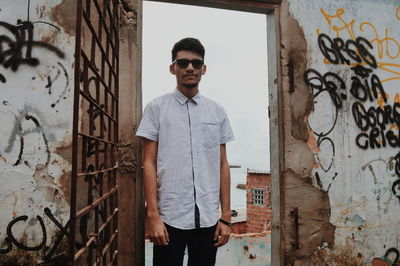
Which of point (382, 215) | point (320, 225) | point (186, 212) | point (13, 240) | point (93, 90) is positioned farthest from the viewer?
point (382, 215)

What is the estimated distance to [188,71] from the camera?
84.9 inches

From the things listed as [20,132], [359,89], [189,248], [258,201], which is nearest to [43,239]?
[20,132]

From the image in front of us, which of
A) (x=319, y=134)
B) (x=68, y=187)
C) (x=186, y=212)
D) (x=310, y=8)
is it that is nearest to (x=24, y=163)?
(x=68, y=187)

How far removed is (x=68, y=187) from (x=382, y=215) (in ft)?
9.43

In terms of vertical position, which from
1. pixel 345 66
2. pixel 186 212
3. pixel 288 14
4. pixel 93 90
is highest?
pixel 288 14

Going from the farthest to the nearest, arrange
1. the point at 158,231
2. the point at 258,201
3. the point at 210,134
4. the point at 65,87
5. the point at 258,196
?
the point at 258,196, the point at 258,201, the point at 65,87, the point at 210,134, the point at 158,231

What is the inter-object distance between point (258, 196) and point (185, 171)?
10.8m

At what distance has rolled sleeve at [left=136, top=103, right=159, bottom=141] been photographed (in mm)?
2105

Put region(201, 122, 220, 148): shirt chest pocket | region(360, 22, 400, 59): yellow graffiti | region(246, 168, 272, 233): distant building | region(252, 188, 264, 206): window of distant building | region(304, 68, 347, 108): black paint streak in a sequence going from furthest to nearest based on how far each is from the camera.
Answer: region(252, 188, 264, 206): window of distant building → region(246, 168, 272, 233): distant building → region(360, 22, 400, 59): yellow graffiti → region(304, 68, 347, 108): black paint streak → region(201, 122, 220, 148): shirt chest pocket

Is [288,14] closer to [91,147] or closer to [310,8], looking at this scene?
[310,8]

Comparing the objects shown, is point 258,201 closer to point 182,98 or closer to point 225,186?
point 225,186

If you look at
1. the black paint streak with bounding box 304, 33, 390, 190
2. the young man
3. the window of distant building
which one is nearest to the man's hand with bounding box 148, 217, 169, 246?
the young man

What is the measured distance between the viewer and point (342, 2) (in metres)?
3.10

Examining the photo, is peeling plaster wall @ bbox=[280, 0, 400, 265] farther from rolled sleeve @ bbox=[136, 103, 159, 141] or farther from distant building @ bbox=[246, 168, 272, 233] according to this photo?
distant building @ bbox=[246, 168, 272, 233]
